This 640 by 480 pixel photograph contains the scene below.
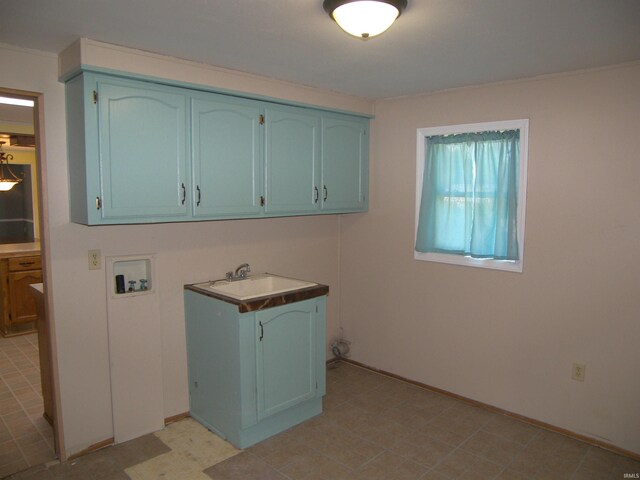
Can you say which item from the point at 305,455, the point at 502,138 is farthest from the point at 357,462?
the point at 502,138

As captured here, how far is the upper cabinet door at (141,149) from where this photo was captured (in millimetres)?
2406

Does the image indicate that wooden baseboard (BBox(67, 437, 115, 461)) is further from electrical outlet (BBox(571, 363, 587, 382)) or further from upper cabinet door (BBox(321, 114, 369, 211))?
electrical outlet (BBox(571, 363, 587, 382))

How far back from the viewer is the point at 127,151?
8.12 ft

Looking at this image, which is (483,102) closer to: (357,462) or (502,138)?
(502,138)

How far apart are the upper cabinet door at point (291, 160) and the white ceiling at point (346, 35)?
0.37 meters

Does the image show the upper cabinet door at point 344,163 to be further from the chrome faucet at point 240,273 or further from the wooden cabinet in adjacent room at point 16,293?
the wooden cabinet in adjacent room at point 16,293

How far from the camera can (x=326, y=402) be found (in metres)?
3.44

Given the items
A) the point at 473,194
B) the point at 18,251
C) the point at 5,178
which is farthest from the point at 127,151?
the point at 5,178

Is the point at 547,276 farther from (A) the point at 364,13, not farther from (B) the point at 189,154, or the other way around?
(B) the point at 189,154

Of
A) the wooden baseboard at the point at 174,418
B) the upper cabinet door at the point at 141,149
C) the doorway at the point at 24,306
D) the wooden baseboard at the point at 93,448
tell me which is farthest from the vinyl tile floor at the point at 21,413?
the upper cabinet door at the point at 141,149

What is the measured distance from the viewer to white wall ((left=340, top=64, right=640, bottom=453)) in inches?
106

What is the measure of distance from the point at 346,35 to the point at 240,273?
73.0 inches

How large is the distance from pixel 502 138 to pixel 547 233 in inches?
28.0

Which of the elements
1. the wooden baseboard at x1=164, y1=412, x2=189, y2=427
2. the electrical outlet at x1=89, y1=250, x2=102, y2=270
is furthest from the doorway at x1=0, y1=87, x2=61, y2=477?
the wooden baseboard at x1=164, y1=412, x2=189, y2=427
